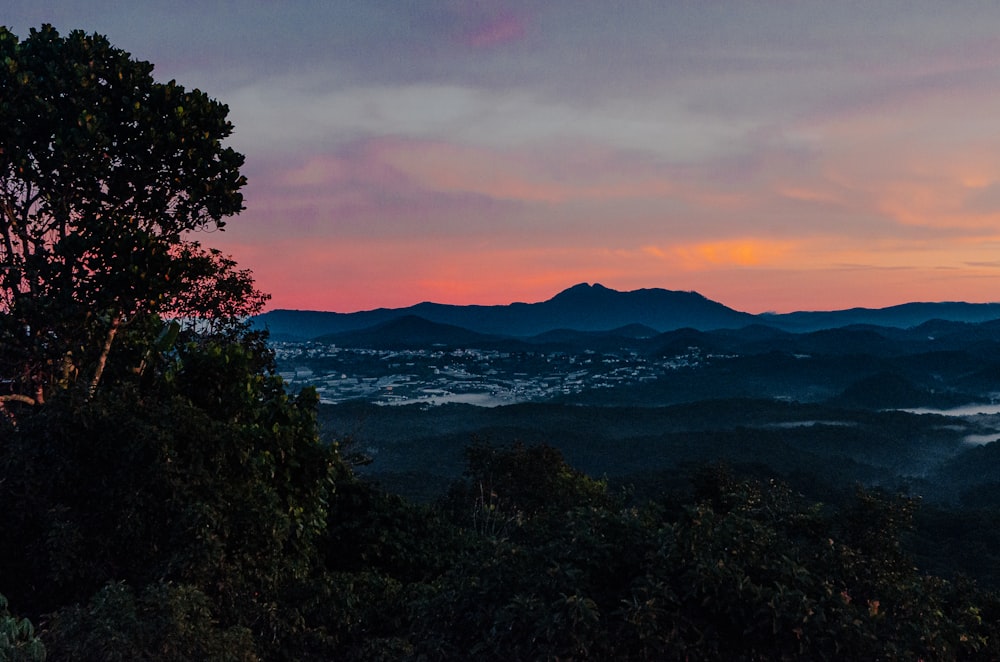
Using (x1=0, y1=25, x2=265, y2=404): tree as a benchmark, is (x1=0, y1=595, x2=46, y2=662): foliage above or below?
below

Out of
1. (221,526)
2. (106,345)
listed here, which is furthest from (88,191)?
(221,526)

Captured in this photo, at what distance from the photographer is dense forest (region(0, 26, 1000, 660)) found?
7238 millimetres

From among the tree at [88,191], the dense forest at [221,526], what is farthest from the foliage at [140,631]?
the tree at [88,191]

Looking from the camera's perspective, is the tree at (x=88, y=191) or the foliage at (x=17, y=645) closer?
the foliage at (x=17, y=645)

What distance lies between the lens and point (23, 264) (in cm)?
1396

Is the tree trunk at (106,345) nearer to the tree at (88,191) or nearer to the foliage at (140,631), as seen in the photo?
the tree at (88,191)

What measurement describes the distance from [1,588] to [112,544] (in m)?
2.26

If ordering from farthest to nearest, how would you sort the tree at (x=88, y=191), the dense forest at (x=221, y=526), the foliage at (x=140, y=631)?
the tree at (x=88, y=191) → the foliage at (x=140, y=631) → the dense forest at (x=221, y=526)

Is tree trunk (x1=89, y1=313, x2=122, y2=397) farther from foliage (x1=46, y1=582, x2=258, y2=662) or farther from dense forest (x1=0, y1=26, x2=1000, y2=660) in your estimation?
foliage (x1=46, y1=582, x2=258, y2=662)

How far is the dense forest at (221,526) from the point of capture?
23.7ft

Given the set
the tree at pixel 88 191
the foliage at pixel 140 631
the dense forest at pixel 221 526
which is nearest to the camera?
the dense forest at pixel 221 526

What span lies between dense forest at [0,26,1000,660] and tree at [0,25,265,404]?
0.17 feet

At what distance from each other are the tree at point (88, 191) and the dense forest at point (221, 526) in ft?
Result: 0.17

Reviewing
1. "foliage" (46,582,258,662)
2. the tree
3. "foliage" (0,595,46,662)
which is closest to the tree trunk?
the tree
